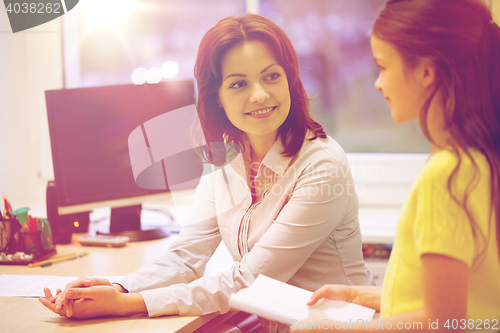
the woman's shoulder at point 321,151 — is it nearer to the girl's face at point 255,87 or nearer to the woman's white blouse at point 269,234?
the woman's white blouse at point 269,234

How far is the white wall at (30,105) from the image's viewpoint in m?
2.19

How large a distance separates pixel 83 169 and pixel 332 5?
4.91ft

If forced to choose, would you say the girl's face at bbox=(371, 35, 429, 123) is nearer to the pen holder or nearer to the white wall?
the pen holder

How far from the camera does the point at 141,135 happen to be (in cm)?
159

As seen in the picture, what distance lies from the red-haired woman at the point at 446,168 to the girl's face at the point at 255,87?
503 mm

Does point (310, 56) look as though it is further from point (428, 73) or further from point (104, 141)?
point (428, 73)

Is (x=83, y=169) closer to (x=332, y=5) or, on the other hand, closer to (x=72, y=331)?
(x=72, y=331)

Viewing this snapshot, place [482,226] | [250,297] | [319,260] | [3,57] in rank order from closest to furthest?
[482,226] < [250,297] < [319,260] < [3,57]

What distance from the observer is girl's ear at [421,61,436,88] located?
2.08 ft

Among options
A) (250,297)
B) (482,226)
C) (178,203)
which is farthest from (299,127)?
(178,203)

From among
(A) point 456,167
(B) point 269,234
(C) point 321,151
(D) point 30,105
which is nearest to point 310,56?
(C) point 321,151

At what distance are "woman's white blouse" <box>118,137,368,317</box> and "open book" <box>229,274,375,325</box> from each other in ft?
0.53

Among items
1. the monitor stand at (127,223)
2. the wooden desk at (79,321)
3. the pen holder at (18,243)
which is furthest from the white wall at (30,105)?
the wooden desk at (79,321)

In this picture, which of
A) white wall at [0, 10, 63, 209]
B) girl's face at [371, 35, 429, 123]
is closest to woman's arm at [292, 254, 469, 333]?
girl's face at [371, 35, 429, 123]
